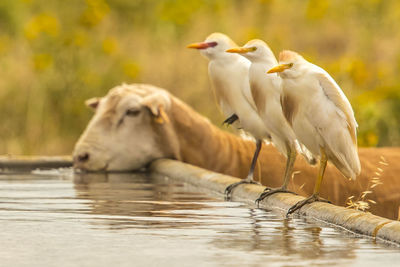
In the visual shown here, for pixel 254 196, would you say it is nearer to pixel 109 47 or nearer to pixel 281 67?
pixel 281 67

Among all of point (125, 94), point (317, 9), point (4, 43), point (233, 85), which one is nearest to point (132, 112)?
point (125, 94)

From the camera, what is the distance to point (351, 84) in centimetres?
1434

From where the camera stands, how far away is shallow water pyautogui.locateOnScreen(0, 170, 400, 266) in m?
4.71

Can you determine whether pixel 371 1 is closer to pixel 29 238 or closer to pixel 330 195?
pixel 330 195

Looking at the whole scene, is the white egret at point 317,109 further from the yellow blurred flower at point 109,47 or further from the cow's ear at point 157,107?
the yellow blurred flower at point 109,47

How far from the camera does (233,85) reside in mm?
7922

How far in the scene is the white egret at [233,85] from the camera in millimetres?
7820

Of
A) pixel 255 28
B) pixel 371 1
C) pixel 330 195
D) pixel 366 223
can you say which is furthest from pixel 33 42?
pixel 366 223

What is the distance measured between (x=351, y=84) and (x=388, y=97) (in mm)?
2010

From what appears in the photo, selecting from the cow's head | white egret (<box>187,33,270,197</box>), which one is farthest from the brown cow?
white egret (<box>187,33,270,197</box>)

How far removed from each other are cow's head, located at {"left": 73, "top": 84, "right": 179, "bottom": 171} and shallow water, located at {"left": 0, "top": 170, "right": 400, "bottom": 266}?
7.04 ft

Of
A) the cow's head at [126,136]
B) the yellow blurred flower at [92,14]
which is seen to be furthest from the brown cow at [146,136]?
the yellow blurred flower at [92,14]

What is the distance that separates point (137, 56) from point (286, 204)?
31.9ft

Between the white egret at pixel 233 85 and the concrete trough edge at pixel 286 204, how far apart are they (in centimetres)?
40
